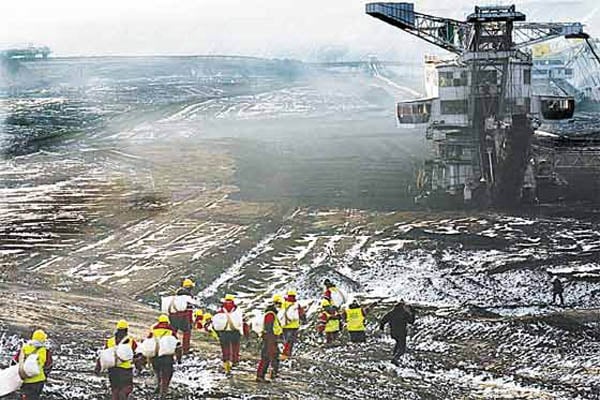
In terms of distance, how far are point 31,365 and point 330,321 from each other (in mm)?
5768

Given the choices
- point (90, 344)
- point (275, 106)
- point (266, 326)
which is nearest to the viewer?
point (266, 326)

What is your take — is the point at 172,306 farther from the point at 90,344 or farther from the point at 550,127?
the point at 550,127

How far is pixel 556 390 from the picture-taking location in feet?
38.7

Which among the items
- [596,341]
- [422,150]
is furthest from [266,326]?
[422,150]

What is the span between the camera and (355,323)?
13758mm

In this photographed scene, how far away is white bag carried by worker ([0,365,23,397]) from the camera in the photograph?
9734 mm

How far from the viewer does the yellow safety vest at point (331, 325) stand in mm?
13805

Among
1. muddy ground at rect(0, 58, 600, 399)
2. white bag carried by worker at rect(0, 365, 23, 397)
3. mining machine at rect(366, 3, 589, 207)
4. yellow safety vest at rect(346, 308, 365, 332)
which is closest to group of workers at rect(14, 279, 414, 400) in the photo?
yellow safety vest at rect(346, 308, 365, 332)

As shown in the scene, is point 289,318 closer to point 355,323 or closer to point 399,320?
point 355,323

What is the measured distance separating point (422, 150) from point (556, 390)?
3582 centimetres

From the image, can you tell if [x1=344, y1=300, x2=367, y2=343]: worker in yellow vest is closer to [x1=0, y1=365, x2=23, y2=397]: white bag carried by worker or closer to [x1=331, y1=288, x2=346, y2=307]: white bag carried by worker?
[x1=331, y1=288, x2=346, y2=307]: white bag carried by worker

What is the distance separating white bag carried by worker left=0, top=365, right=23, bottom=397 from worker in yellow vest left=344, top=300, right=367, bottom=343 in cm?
599

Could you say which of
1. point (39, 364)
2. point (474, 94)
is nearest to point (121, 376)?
point (39, 364)

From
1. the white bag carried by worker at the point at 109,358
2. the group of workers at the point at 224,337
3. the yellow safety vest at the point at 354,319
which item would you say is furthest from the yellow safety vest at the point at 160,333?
the yellow safety vest at the point at 354,319
